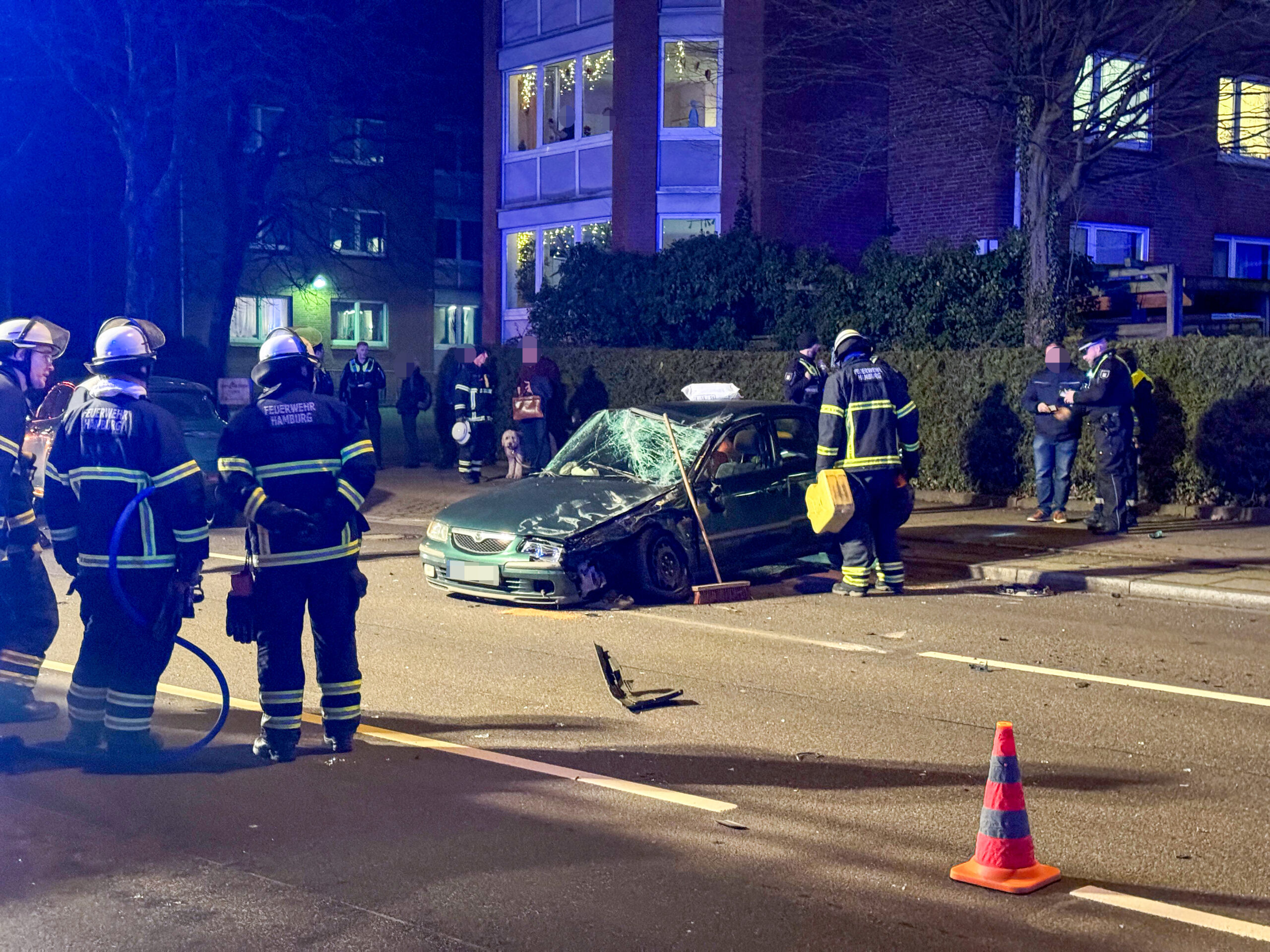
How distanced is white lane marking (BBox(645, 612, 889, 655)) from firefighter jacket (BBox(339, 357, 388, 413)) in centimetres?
1199

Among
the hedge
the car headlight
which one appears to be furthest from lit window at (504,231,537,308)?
the car headlight

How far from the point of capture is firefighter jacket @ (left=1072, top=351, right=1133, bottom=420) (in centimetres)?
1331

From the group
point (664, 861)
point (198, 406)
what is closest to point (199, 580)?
point (664, 861)

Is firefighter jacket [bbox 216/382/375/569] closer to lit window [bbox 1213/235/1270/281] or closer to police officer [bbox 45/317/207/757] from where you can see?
police officer [bbox 45/317/207/757]

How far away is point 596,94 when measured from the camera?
2780 centimetres

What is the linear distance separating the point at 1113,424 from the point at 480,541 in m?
6.40

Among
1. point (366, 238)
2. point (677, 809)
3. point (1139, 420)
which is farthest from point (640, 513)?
point (366, 238)

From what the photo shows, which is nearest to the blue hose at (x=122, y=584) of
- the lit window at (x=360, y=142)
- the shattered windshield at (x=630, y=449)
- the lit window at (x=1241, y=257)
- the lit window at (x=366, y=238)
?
the shattered windshield at (x=630, y=449)

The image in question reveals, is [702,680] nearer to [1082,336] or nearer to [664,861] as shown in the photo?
[664,861]

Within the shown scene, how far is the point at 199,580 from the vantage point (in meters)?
6.34

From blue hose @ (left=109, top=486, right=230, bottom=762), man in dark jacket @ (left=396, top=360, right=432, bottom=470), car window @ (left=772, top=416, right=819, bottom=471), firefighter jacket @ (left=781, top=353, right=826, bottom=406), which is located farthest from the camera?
man in dark jacket @ (left=396, top=360, right=432, bottom=470)

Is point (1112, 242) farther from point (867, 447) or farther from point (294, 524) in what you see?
point (294, 524)

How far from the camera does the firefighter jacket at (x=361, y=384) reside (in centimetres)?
2133

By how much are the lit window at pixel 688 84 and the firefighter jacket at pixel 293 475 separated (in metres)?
21.1
